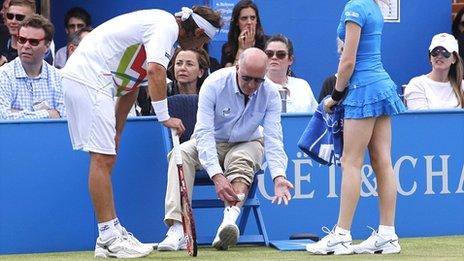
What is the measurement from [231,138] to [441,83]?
2927 millimetres

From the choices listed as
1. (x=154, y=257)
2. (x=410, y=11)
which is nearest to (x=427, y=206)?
(x=154, y=257)

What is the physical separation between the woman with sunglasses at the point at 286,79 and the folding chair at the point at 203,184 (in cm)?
133

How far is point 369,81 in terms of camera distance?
9836 millimetres

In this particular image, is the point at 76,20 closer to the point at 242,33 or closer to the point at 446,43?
the point at 242,33

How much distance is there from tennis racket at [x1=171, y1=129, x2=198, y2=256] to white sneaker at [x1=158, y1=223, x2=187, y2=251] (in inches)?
10.1

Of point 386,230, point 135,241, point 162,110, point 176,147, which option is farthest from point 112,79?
point 386,230

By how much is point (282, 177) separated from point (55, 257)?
168 centimetres

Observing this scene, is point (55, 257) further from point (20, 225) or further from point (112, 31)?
point (112, 31)

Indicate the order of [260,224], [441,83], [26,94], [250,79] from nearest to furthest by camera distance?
[250,79] → [260,224] → [26,94] → [441,83]

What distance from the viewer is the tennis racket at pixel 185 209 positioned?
32.1 ft

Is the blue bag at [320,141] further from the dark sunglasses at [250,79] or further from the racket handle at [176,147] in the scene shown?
the racket handle at [176,147]

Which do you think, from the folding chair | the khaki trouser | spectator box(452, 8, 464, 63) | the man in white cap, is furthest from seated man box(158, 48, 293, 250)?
spectator box(452, 8, 464, 63)

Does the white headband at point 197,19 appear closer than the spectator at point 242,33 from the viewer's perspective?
Yes

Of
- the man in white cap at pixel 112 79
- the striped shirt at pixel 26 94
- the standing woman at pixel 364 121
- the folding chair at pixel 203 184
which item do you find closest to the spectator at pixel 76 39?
the striped shirt at pixel 26 94
